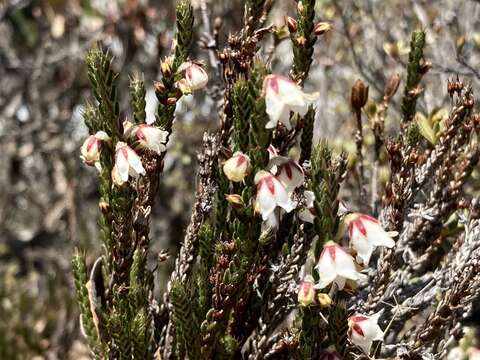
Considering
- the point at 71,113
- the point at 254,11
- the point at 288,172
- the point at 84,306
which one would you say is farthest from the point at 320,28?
the point at 71,113

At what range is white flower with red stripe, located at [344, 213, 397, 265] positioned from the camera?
1.46m

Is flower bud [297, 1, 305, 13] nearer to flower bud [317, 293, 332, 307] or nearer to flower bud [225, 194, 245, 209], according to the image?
flower bud [225, 194, 245, 209]

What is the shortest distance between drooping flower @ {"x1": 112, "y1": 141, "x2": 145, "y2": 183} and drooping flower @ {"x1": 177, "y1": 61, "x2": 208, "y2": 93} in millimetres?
229

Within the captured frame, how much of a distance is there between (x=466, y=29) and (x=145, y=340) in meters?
2.80

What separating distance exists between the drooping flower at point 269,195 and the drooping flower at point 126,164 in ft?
0.99

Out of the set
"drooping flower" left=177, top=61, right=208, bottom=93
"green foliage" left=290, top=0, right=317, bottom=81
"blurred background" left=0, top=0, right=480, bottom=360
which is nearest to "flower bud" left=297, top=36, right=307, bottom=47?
"green foliage" left=290, top=0, right=317, bottom=81

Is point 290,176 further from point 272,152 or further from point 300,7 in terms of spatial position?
point 300,7

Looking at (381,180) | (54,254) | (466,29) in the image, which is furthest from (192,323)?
(54,254)

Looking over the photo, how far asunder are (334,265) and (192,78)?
61 centimetres

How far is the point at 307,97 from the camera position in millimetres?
1474

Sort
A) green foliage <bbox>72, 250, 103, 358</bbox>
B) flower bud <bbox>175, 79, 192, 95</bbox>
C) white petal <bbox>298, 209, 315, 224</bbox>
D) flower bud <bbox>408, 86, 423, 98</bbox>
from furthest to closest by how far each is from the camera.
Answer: flower bud <bbox>408, 86, 423, 98</bbox> < green foliage <bbox>72, 250, 103, 358</bbox> < flower bud <bbox>175, 79, 192, 95</bbox> < white petal <bbox>298, 209, 315, 224</bbox>

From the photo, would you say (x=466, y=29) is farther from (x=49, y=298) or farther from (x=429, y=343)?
(x=49, y=298)

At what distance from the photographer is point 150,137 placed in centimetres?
163

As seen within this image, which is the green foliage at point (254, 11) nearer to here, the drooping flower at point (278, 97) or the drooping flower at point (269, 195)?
the drooping flower at point (278, 97)
